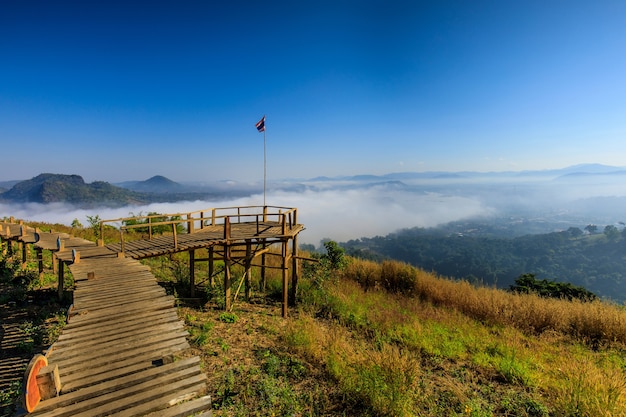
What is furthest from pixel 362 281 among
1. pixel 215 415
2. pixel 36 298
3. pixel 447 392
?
pixel 36 298

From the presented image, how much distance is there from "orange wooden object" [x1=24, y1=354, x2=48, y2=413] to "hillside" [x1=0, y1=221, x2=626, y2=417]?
12.4 ft

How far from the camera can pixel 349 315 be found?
1359 centimetres

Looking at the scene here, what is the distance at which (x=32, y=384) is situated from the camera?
388cm

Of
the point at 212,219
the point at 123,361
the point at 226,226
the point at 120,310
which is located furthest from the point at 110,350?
the point at 212,219

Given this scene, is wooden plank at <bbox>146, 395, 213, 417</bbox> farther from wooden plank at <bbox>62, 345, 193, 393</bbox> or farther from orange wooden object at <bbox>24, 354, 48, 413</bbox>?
orange wooden object at <bbox>24, 354, 48, 413</bbox>

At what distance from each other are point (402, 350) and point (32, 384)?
9.14 metres

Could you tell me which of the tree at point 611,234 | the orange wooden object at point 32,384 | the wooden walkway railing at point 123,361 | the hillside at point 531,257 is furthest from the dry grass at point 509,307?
the tree at point 611,234

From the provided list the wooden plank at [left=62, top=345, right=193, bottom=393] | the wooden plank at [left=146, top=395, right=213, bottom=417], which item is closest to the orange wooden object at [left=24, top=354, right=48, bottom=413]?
the wooden plank at [left=62, top=345, right=193, bottom=393]

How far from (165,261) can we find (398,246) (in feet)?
369

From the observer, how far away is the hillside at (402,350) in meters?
7.20

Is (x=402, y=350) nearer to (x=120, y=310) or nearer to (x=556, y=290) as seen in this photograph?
(x=120, y=310)

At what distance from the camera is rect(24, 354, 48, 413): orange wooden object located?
12.1 feet

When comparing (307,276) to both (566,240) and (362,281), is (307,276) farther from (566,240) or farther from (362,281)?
(566,240)

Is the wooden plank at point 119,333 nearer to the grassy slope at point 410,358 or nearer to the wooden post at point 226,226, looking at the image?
the grassy slope at point 410,358
